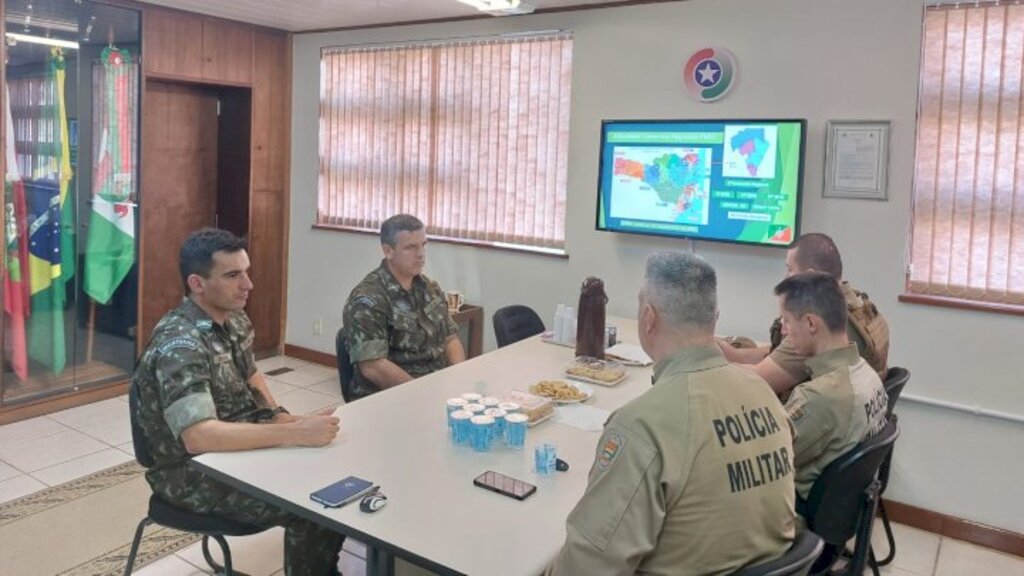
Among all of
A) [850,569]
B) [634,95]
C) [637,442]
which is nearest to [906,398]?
[850,569]

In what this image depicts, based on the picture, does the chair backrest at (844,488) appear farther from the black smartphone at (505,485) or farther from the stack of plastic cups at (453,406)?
the stack of plastic cups at (453,406)

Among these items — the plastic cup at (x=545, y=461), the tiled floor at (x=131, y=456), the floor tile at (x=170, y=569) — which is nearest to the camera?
the plastic cup at (x=545, y=461)

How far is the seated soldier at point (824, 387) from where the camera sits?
2.25m

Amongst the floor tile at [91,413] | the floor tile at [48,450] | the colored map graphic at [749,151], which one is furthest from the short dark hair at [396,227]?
the floor tile at [91,413]

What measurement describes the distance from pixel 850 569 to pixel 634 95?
2.84 metres

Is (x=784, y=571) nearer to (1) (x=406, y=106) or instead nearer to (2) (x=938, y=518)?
(2) (x=938, y=518)

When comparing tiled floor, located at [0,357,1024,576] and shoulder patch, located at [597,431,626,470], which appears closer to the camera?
shoulder patch, located at [597,431,626,470]

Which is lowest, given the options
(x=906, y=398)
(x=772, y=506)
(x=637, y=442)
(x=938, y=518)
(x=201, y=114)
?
(x=938, y=518)

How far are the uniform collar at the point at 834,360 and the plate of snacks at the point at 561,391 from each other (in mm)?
817

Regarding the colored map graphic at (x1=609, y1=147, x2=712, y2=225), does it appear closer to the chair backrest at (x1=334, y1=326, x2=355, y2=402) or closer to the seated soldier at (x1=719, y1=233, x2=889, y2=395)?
the seated soldier at (x1=719, y1=233, x2=889, y2=395)

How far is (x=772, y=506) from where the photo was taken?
5.13ft

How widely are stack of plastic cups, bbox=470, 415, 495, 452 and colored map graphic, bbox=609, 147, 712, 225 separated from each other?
2314mm

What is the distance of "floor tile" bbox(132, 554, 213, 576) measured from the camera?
9.95ft

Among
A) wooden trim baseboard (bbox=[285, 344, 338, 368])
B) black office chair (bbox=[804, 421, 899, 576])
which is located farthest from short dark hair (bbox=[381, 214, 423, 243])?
wooden trim baseboard (bbox=[285, 344, 338, 368])
